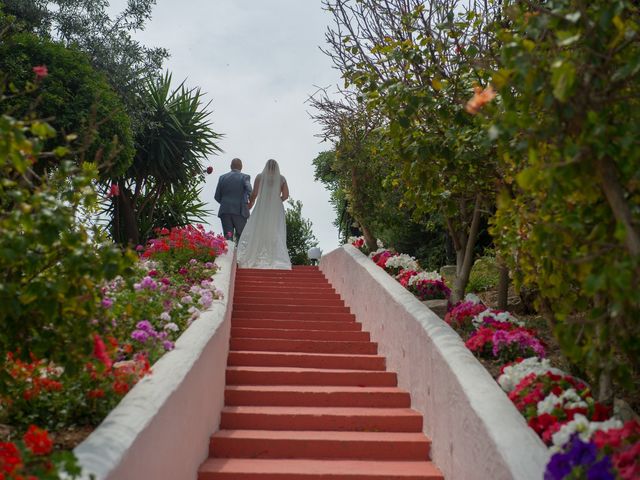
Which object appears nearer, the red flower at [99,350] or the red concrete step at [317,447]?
the red flower at [99,350]

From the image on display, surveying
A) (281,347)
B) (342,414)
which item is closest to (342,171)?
(281,347)

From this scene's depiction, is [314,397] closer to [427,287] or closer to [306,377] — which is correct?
[306,377]

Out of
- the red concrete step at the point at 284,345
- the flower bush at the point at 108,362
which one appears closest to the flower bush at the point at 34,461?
the flower bush at the point at 108,362

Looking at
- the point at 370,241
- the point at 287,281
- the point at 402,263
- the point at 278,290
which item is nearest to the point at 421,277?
the point at 402,263

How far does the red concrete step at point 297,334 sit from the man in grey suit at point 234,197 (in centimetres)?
439

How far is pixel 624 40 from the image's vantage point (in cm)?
294

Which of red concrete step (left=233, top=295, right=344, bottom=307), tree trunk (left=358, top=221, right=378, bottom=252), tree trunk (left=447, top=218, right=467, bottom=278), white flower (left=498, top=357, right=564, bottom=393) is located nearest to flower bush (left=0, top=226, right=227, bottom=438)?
Answer: red concrete step (left=233, top=295, right=344, bottom=307)

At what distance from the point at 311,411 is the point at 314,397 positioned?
0.30 metres

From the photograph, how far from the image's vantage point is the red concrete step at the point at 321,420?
5.69m

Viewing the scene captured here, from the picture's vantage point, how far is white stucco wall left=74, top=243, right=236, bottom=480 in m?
3.24

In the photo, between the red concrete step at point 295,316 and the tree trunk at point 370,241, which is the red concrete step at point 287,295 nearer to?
the red concrete step at point 295,316

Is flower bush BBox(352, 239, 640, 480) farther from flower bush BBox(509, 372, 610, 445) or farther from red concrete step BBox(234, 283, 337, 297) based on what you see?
red concrete step BBox(234, 283, 337, 297)

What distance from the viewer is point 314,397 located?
6.11m

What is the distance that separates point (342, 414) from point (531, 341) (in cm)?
153
